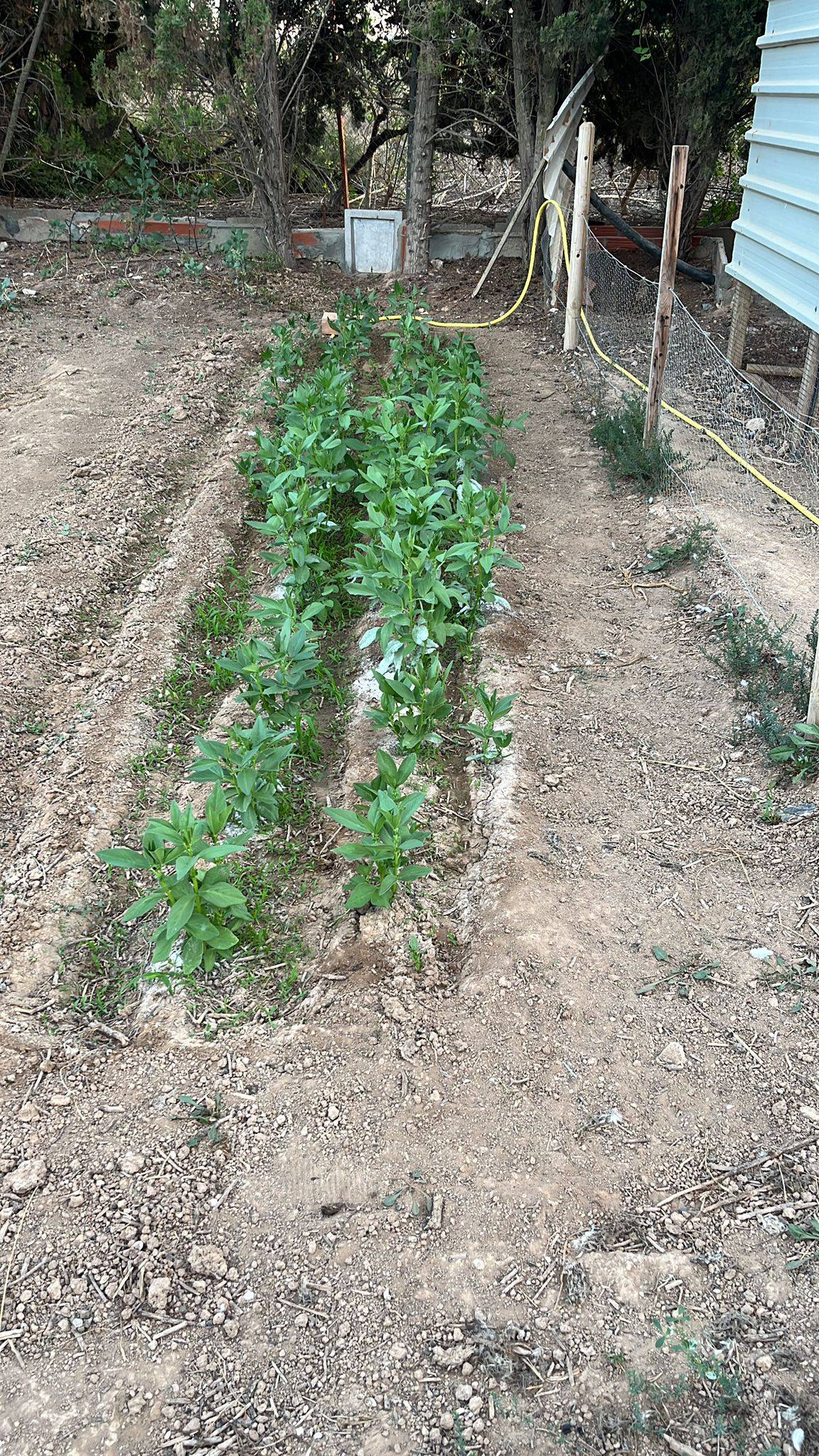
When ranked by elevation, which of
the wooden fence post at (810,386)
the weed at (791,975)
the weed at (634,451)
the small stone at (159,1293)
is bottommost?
the small stone at (159,1293)

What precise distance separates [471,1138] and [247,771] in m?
1.26

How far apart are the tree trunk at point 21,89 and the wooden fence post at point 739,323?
7.27 meters

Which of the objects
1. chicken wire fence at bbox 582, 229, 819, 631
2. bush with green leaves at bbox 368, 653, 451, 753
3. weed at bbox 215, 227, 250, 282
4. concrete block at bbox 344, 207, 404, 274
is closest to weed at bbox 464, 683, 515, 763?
bush with green leaves at bbox 368, 653, 451, 753

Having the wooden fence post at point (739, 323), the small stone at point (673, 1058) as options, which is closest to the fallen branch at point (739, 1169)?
the small stone at point (673, 1058)

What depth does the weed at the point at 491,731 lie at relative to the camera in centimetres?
371

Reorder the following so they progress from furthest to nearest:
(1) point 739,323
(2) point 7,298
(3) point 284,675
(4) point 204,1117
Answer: (2) point 7,298
(1) point 739,323
(3) point 284,675
(4) point 204,1117

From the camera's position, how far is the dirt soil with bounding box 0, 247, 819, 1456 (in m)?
2.06

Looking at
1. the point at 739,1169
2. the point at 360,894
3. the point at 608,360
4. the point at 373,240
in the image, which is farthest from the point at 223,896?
the point at 373,240

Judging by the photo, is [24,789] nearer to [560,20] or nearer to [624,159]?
[560,20]

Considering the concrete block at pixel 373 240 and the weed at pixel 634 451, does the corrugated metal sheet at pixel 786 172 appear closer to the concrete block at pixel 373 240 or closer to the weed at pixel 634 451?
the weed at pixel 634 451

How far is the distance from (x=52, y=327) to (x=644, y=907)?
25.7 ft

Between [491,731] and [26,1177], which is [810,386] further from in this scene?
[26,1177]

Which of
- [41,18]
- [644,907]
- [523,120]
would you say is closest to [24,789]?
[644,907]

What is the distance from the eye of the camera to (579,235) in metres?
7.91
